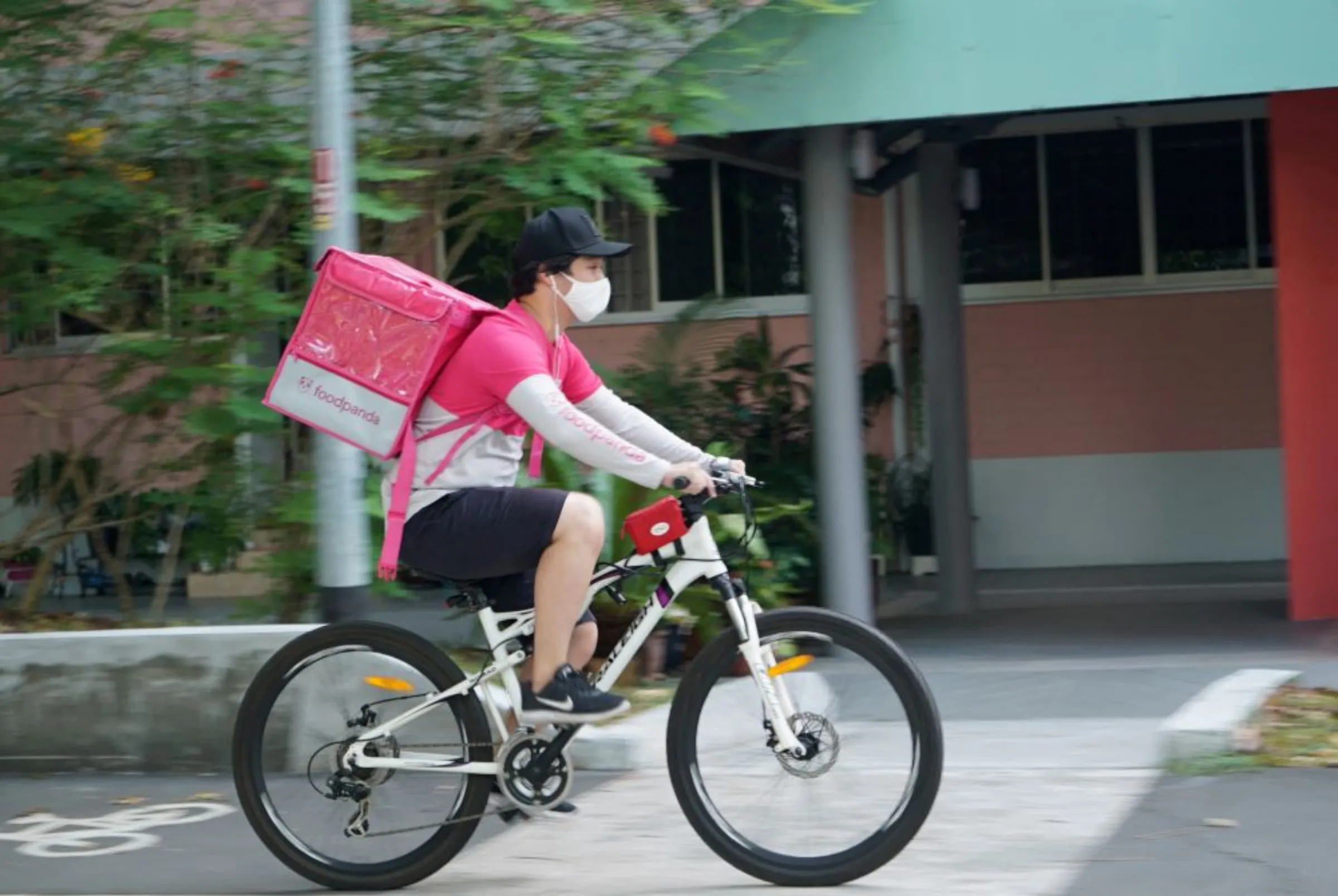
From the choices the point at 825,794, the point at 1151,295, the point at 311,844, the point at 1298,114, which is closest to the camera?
the point at 825,794

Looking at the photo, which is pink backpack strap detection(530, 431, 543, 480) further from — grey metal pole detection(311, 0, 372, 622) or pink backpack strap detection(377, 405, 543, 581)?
grey metal pole detection(311, 0, 372, 622)

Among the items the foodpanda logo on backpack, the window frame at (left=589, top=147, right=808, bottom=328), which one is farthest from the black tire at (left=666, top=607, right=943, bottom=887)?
the window frame at (left=589, top=147, right=808, bottom=328)

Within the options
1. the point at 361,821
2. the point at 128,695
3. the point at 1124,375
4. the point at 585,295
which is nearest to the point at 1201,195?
the point at 1124,375

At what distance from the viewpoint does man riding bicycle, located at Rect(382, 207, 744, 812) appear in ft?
16.0

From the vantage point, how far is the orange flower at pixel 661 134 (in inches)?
328

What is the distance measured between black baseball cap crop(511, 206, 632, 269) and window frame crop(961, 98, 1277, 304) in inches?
359

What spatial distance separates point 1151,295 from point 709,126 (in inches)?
268

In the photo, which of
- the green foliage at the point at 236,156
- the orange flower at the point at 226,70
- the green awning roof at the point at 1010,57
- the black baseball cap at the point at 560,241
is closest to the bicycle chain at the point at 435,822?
the black baseball cap at the point at 560,241

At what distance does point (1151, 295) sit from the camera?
14562mm

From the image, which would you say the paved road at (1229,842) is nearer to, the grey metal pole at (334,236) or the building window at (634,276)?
the grey metal pole at (334,236)

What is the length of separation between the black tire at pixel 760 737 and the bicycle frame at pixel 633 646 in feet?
0.32

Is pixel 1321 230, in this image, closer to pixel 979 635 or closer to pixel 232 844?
pixel 979 635

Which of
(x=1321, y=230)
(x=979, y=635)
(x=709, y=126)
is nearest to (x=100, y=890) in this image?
(x=709, y=126)

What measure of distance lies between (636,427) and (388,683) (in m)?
1.01
